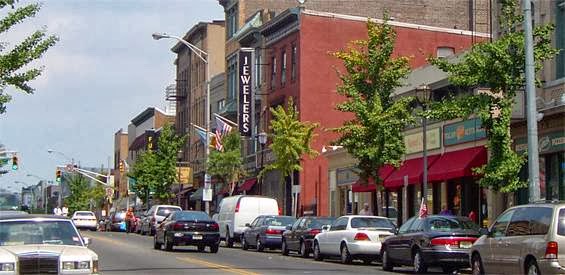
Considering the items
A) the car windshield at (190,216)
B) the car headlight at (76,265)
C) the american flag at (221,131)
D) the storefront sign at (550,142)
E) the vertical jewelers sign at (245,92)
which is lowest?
the car headlight at (76,265)

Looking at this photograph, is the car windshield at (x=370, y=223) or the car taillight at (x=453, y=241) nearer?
the car taillight at (x=453, y=241)

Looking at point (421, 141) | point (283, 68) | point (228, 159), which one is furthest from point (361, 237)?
point (283, 68)

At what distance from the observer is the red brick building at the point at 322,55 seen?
5438 cm

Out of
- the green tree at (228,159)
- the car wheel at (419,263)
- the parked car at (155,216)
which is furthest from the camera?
the green tree at (228,159)

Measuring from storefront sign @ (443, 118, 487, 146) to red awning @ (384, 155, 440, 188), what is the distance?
123 centimetres

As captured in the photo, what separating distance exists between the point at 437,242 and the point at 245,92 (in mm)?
37185

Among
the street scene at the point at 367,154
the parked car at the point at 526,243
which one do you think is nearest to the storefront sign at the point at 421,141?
the street scene at the point at 367,154

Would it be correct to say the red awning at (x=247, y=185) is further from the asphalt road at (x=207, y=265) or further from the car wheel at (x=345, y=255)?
the car wheel at (x=345, y=255)

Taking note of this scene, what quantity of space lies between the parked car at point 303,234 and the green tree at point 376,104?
10.2 feet

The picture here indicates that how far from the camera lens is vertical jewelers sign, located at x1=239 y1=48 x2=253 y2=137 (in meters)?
59.3

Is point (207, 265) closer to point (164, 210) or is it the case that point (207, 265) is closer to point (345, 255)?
point (345, 255)

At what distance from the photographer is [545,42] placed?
27.2m

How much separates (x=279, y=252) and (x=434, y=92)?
8635 mm

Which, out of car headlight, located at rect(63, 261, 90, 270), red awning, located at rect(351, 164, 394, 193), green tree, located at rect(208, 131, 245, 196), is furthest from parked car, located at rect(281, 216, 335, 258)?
green tree, located at rect(208, 131, 245, 196)
